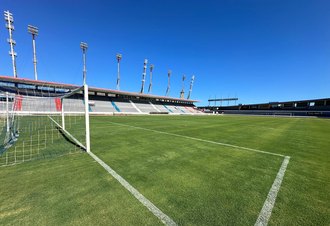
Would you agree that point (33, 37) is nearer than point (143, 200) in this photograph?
No

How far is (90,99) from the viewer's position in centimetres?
3950

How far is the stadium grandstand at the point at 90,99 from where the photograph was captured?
26156mm

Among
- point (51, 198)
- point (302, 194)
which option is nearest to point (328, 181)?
point (302, 194)

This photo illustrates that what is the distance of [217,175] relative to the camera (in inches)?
144

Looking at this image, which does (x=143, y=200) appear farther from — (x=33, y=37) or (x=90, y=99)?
(x=33, y=37)

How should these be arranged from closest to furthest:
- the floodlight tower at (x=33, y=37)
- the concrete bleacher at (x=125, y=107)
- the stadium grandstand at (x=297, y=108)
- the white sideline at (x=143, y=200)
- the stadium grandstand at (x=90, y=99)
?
the white sideline at (x=143, y=200) < the stadium grandstand at (x=90, y=99) < the floodlight tower at (x=33, y=37) < the concrete bleacher at (x=125, y=107) < the stadium grandstand at (x=297, y=108)

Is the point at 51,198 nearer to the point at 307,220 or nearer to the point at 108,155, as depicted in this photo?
the point at 108,155

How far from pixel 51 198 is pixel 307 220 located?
4162mm

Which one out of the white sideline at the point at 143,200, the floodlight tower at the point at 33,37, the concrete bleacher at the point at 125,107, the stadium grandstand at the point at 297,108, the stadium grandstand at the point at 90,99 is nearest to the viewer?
the white sideline at the point at 143,200

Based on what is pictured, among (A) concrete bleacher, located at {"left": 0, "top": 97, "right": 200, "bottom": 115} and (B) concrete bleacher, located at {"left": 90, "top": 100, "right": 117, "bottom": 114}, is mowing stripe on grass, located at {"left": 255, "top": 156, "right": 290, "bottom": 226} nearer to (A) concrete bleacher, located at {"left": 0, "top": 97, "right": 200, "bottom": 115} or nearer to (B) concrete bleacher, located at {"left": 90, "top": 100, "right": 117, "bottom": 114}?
(A) concrete bleacher, located at {"left": 0, "top": 97, "right": 200, "bottom": 115}

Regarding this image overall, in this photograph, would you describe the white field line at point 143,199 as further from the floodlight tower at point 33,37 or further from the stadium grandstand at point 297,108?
the stadium grandstand at point 297,108

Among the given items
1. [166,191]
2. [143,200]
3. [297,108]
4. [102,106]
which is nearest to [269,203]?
[166,191]

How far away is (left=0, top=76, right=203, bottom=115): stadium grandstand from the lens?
2616 centimetres

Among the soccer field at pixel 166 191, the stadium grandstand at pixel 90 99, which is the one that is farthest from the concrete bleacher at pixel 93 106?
the soccer field at pixel 166 191
